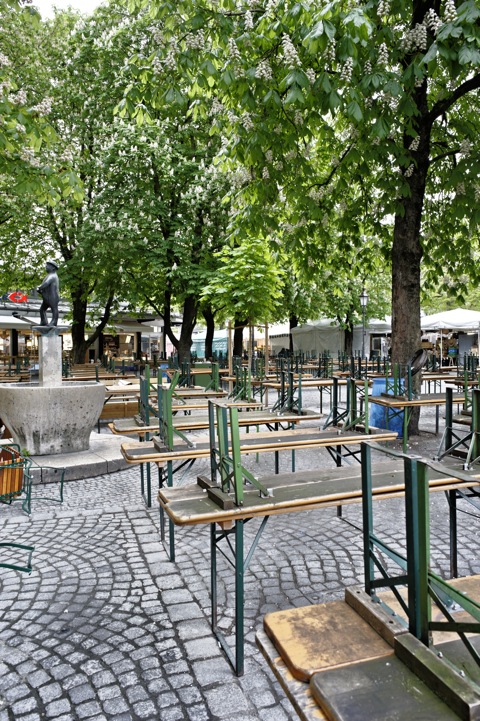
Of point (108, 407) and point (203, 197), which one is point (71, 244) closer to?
point (203, 197)

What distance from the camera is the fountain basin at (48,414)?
766 centimetres

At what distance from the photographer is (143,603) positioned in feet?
12.0

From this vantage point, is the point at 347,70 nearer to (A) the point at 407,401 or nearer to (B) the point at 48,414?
(A) the point at 407,401

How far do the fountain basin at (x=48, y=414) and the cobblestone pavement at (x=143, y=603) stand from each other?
189cm

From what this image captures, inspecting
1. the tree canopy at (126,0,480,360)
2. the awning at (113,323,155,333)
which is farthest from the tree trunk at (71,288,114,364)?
the tree canopy at (126,0,480,360)

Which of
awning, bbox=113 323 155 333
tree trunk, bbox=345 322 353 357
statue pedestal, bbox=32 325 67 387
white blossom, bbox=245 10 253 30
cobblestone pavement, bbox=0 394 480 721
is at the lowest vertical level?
cobblestone pavement, bbox=0 394 480 721

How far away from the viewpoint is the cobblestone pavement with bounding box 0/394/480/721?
2.64 meters

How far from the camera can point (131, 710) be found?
2553mm

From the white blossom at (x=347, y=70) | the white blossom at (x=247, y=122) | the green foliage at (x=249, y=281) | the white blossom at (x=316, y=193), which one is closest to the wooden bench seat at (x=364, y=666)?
the white blossom at (x=347, y=70)

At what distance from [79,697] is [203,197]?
53.8 ft

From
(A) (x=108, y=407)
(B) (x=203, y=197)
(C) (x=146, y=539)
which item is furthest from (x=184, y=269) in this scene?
(C) (x=146, y=539)

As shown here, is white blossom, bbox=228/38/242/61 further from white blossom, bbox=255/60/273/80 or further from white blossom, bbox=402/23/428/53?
white blossom, bbox=402/23/428/53

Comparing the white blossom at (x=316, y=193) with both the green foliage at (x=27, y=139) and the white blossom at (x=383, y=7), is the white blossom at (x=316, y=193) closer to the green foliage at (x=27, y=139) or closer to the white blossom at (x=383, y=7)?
the white blossom at (x=383, y=7)

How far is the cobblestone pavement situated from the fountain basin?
74.6 inches
